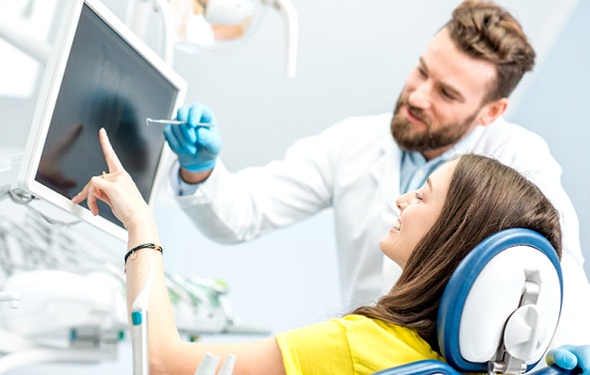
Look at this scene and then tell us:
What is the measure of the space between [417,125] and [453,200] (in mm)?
876

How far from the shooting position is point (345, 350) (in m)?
1.17

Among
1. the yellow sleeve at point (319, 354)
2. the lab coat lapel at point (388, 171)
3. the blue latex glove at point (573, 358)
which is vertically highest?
the lab coat lapel at point (388, 171)

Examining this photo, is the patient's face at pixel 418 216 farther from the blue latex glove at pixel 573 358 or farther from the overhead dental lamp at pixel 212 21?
the overhead dental lamp at pixel 212 21

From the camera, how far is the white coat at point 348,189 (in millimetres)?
1996

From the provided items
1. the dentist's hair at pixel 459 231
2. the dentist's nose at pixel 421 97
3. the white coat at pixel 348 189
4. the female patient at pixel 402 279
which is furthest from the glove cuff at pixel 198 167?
the dentist's hair at pixel 459 231

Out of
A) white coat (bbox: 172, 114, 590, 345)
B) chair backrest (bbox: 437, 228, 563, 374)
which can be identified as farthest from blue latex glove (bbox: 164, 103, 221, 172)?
chair backrest (bbox: 437, 228, 563, 374)

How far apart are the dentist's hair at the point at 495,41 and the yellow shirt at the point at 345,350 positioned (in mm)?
1158

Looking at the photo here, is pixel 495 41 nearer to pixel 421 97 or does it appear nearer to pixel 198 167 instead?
pixel 421 97

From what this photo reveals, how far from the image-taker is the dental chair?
42.7 inches

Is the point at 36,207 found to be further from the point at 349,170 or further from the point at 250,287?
the point at 250,287

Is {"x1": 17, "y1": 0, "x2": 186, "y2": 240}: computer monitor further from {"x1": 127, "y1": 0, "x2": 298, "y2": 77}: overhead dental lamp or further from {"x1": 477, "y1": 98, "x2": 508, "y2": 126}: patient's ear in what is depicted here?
{"x1": 477, "y1": 98, "x2": 508, "y2": 126}: patient's ear

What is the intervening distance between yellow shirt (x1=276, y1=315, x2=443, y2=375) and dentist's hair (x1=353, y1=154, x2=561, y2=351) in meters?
0.04

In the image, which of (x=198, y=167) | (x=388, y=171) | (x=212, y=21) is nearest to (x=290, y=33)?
(x=212, y=21)

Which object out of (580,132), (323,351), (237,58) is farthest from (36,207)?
(580,132)
